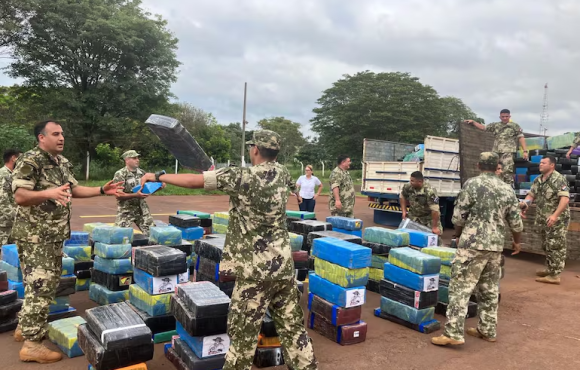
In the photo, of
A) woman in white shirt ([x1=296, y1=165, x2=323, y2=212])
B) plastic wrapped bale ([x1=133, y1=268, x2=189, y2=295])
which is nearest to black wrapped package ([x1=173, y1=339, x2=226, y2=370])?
plastic wrapped bale ([x1=133, y1=268, x2=189, y2=295])

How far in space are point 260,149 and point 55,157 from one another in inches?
81.9

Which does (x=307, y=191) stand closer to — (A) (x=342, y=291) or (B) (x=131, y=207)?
(B) (x=131, y=207)

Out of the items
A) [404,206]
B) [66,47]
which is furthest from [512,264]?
[66,47]

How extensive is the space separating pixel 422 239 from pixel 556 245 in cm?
280

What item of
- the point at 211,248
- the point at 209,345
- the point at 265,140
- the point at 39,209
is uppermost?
the point at 265,140

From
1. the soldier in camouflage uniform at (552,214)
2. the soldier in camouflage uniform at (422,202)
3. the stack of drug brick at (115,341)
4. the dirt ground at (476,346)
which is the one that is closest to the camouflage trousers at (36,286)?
the dirt ground at (476,346)

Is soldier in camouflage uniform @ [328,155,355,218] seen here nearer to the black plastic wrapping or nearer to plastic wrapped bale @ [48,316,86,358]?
the black plastic wrapping

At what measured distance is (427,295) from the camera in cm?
437

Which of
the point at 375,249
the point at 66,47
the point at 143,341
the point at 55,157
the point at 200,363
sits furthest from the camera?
the point at 66,47

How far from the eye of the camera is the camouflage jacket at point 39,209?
3373 millimetres

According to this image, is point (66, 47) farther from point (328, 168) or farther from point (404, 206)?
point (328, 168)

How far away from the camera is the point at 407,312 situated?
4.43m

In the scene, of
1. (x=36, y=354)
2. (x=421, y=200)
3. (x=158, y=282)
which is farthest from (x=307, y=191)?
(x=36, y=354)

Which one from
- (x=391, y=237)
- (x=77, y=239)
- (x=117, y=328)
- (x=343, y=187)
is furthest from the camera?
(x=343, y=187)
